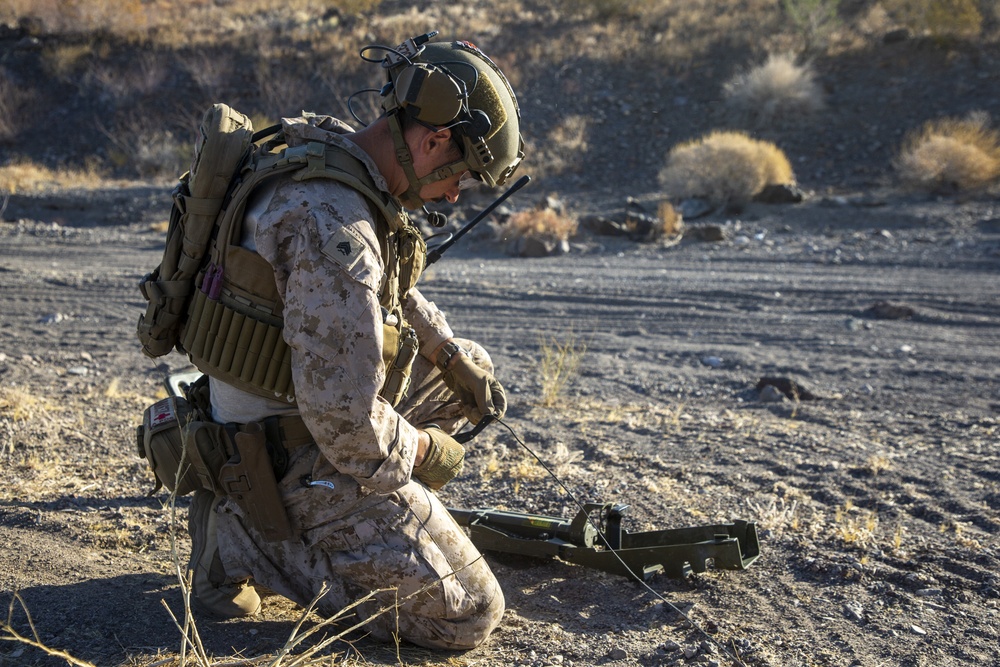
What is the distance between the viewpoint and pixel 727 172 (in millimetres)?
14930

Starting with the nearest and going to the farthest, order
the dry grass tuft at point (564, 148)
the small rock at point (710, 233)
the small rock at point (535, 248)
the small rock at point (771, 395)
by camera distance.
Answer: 1. the small rock at point (771, 395)
2. the small rock at point (535, 248)
3. the small rock at point (710, 233)
4. the dry grass tuft at point (564, 148)

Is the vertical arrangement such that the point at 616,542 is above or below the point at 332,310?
below

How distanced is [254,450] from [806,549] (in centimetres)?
226

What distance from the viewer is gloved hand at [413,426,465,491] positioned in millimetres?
2945

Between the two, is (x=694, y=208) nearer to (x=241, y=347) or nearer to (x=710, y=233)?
(x=710, y=233)

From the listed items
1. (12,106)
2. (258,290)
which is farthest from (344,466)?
(12,106)

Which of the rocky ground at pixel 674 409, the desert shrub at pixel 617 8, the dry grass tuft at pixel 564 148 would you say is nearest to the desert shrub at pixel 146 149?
the rocky ground at pixel 674 409

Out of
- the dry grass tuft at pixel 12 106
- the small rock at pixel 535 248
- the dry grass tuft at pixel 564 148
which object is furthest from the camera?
the dry grass tuft at pixel 12 106

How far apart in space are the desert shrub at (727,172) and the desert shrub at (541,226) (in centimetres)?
306

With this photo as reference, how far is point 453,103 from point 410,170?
249 mm

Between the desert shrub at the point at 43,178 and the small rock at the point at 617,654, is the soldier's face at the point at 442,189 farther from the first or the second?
the desert shrub at the point at 43,178

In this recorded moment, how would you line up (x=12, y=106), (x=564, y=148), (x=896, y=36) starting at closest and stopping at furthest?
1. (x=564, y=148)
2. (x=896, y=36)
3. (x=12, y=106)

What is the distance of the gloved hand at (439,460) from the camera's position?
295 cm

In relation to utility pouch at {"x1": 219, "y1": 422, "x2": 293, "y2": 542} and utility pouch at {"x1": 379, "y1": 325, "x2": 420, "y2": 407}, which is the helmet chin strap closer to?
utility pouch at {"x1": 379, "y1": 325, "x2": 420, "y2": 407}
